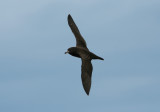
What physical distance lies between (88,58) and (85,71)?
148 centimetres

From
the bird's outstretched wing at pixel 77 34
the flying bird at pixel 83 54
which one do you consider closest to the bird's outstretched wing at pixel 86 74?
the flying bird at pixel 83 54

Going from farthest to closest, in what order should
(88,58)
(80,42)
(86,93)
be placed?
(80,42)
(88,58)
(86,93)

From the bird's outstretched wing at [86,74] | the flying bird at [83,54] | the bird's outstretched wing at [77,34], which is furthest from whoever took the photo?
the bird's outstretched wing at [77,34]

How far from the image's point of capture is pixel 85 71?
33.9 metres

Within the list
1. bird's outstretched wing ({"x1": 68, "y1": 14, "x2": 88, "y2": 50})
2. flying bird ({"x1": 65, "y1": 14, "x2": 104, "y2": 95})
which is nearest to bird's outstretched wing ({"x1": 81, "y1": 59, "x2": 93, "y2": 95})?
flying bird ({"x1": 65, "y1": 14, "x2": 104, "y2": 95})

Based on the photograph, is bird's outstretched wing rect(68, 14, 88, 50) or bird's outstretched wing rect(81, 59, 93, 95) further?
bird's outstretched wing rect(68, 14, 88, 50)

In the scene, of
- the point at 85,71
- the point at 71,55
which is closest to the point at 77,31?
the point at 71,55

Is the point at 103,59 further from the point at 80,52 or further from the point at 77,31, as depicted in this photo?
the point at 77,31

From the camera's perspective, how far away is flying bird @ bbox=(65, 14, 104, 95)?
3332 cm

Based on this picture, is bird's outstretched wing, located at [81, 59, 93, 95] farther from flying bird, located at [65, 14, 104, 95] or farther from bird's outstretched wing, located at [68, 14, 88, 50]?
bird's outstretched wing, located at [68, 14, 88, 50]

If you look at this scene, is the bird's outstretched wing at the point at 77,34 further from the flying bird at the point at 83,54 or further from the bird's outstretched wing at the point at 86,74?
the bird's outstretched wing at the point at 86,74

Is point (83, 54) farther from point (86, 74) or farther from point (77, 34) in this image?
point (77, 34)

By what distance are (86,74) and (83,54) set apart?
2.28 m

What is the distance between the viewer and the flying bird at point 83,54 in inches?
1312
